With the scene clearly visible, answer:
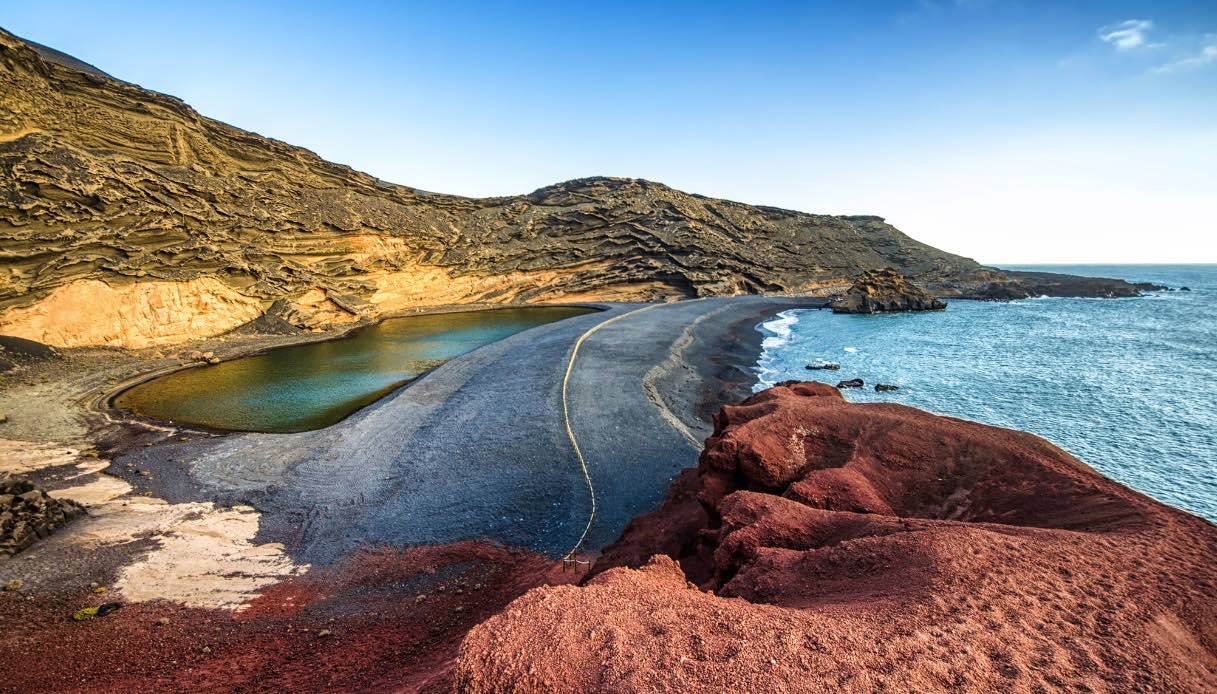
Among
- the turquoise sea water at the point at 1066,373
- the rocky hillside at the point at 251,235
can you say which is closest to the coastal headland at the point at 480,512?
the rocky hillside at the point at 251,235

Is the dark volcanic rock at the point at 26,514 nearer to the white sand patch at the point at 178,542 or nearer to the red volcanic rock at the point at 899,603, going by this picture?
the white sand patch at the point at 178,542

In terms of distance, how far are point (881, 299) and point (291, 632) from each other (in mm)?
52185

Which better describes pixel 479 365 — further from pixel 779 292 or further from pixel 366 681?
pixel 779 292

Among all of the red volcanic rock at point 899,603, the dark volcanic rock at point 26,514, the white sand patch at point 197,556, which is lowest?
the white sand patch at point 197,556

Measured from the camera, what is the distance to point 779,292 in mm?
60656

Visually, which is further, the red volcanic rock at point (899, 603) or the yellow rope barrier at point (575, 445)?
the yellow rope barrier at point (575, 445)

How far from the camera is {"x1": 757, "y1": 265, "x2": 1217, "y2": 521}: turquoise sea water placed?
13156 millimetres

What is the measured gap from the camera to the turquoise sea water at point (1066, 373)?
43.2 ft

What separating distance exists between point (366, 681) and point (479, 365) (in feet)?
58.6

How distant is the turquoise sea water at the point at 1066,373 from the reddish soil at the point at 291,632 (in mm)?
15357

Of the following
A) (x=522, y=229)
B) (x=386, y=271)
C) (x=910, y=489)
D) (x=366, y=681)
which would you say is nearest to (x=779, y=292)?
(x=522, y=229)

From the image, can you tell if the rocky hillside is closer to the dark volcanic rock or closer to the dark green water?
the dark green water

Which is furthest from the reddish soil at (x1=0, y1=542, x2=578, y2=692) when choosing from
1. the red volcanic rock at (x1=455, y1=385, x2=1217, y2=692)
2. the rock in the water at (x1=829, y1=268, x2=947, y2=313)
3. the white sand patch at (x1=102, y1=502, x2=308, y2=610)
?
the rock in the water at (x1=829, y1=268, x2=947, y2=313)

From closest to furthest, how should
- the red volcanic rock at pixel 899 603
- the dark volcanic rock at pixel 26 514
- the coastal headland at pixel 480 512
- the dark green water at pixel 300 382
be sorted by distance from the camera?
the red volcanic rock at pixel 899 603
the coastal headland at pixel 480 512
the dark volcanic rock at pixel 26 514
the dark green water at pixel 300 382
